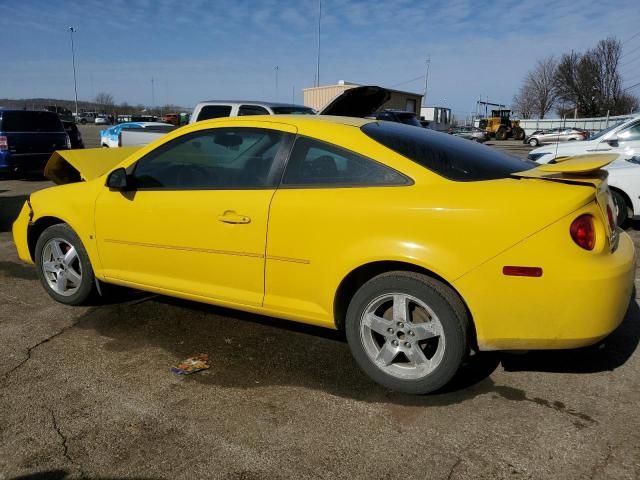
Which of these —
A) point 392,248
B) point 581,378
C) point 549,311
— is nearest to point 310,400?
point 392,248

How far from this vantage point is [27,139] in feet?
39.0

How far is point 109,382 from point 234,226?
3.88ft

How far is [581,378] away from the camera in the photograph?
3.23m

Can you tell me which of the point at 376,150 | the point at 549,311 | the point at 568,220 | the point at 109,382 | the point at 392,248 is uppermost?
the point at 376,150

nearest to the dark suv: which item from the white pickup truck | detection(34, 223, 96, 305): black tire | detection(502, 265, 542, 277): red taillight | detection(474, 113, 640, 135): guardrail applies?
the white pickup truck

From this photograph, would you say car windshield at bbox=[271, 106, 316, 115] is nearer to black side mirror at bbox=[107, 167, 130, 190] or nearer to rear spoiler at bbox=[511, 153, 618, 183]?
black side mirror at bbox=[107, 167, 130, 190]

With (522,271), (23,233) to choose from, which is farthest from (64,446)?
(23,233)

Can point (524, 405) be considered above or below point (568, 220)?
below

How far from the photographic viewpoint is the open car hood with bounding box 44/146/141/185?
14.9 ft

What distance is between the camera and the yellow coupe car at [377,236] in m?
2.73

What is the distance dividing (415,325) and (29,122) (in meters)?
11.9

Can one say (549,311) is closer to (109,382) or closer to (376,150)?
(376,150)

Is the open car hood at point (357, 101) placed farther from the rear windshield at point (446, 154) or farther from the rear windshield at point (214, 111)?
the rear windshield at point (446, 154)

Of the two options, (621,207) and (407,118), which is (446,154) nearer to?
(621,207)
